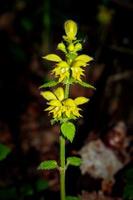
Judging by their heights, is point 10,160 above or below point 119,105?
below

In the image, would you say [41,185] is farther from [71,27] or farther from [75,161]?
[71,27]

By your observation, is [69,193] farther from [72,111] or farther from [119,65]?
[119,65]

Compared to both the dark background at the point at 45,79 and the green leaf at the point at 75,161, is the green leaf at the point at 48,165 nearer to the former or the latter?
the green leaf at the point at 75,161

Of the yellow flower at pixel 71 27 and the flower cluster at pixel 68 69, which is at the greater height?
the yellow flower at pixel 71 27

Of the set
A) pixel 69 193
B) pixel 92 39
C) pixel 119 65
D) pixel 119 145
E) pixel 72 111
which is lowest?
pixel 69 193

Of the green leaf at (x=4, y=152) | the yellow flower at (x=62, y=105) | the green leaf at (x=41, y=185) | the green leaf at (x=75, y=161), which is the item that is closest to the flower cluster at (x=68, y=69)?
the yellow flower at (x=62, y=105)

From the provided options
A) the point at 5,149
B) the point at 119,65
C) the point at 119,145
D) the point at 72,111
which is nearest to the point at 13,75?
the point at 119,65

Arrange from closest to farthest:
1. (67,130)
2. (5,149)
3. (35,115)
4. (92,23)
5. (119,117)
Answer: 1. (67,130)
2. (5,149)
3. (119,117)
4. (35,115)
5. (92,23)

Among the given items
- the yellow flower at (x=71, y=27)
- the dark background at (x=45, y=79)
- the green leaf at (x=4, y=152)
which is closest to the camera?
the yellow flower at (x=71, y=27)

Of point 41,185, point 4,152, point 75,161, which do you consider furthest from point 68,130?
point 41,185
